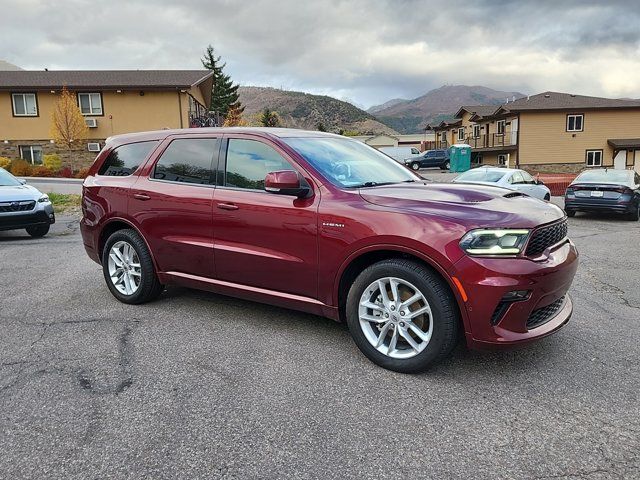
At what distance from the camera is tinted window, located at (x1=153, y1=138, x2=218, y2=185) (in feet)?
15.9

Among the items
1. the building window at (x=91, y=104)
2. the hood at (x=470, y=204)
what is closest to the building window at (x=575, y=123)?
the building window at (x=91, y=104)

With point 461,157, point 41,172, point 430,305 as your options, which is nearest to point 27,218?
point 430,305

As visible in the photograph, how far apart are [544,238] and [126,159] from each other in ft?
14.0

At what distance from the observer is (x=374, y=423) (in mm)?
3076

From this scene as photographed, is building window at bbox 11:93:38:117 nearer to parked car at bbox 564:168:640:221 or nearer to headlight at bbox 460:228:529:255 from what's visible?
parked car at bbox 564:168:640:221

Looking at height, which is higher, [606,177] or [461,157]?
[461,157]

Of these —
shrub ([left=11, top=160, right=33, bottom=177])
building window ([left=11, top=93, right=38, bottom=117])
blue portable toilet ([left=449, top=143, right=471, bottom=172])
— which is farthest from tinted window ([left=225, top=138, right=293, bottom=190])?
blue portable toilet ([left=449, top=143, right=471, bottom=172])

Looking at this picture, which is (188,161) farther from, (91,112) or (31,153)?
(31,153)

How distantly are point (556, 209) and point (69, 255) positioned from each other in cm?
748

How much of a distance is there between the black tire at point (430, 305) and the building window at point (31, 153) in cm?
3328

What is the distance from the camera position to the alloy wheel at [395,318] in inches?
143

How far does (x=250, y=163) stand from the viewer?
15.0 feet

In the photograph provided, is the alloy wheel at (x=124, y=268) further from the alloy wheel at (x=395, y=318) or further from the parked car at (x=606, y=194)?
the parked car at (x=606, y=194)

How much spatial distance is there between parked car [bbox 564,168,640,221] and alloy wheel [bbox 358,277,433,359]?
1225 cm
